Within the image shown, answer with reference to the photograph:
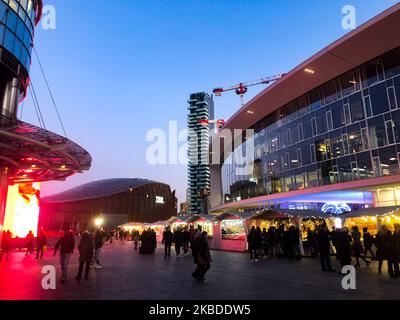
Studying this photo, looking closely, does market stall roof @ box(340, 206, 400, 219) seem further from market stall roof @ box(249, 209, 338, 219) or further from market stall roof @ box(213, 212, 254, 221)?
market stall roof @ box(213, 212, 254, 221)

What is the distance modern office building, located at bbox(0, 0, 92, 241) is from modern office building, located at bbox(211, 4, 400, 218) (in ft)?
68.0

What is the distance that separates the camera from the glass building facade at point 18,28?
2406cm

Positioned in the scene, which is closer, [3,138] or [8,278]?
[8,278]


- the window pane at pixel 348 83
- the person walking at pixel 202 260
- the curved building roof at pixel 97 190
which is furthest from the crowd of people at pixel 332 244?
the curved building roof at pixel 97 190

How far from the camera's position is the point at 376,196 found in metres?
26.7

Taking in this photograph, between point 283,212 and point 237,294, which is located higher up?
point 283,212

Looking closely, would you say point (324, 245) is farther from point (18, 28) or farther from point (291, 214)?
point (18, 28)

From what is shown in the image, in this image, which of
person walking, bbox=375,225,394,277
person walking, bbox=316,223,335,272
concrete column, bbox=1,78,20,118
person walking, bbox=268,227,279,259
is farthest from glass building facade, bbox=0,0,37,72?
person walking, bbox=375,225,394,277

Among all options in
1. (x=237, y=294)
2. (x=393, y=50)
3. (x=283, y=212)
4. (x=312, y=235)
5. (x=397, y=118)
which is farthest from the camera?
(x=393, y=50)

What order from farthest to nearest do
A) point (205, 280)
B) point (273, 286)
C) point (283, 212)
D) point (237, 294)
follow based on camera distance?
point (283, 212) → point (205, 280) → point (273, 286) → point (237, 294)

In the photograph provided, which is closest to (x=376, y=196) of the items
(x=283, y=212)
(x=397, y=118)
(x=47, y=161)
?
(x=397, y=118)

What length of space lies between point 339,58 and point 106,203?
88844 mm
